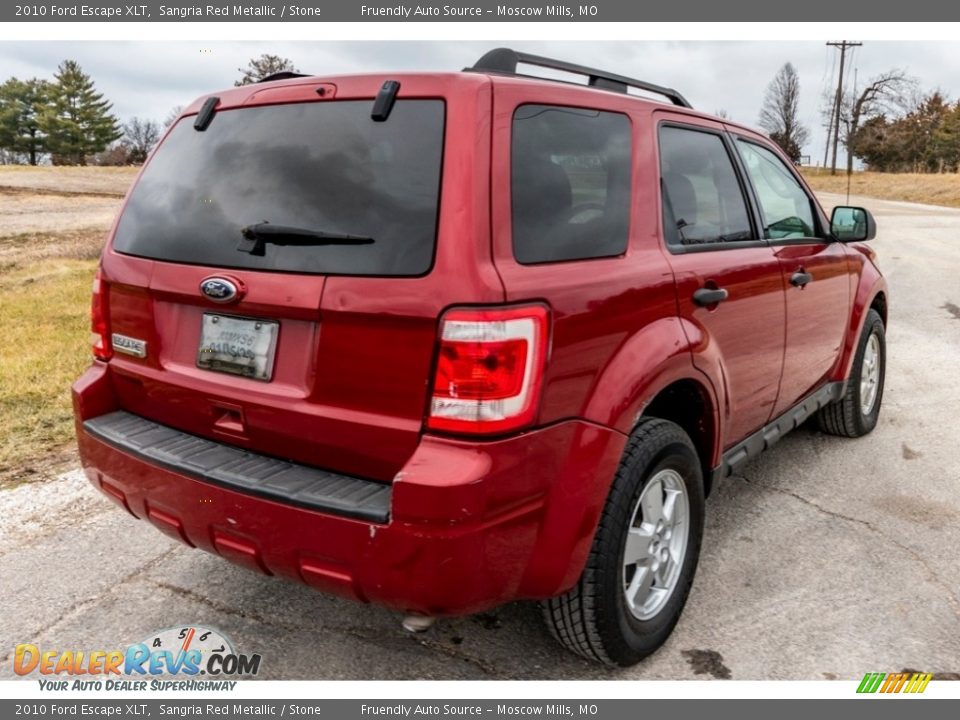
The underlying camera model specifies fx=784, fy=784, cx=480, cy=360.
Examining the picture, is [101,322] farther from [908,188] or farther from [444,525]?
[908,188]

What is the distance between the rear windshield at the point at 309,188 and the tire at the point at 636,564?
3.18 ft

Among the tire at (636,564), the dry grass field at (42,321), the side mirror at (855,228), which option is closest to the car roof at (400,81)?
the tire at (636,564)

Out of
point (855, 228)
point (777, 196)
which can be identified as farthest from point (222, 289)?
point (855, 228)

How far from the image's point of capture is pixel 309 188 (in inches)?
90.3

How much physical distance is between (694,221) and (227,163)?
171cm

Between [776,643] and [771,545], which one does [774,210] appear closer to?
[771,545]

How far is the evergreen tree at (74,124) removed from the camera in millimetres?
60438

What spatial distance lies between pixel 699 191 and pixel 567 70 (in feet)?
2.37

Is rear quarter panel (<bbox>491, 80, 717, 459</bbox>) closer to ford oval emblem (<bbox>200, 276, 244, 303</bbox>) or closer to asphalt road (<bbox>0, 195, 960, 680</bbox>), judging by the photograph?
ford oval emblem (<bbox>200, 276, 244, 303</bbox>)

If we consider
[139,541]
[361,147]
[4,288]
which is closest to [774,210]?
[361,147]

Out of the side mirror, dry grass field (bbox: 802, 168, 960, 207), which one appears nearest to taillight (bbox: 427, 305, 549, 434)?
the side mirror

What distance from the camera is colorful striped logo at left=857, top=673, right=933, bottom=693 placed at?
257cm

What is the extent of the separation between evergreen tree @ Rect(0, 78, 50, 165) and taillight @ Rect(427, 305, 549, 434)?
70.3 meters

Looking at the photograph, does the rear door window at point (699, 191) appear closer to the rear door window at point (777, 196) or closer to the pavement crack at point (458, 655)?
the rear door window at point (777, 196)
